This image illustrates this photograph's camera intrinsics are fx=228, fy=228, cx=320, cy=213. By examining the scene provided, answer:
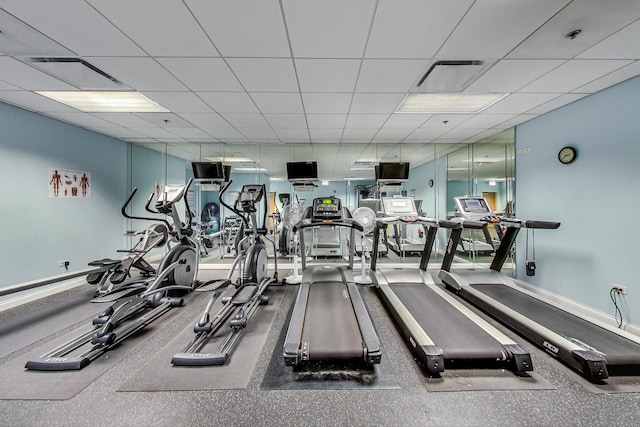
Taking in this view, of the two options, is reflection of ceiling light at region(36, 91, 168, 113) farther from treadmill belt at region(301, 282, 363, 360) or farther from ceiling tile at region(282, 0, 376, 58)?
treadmill belt at region(301, 282, 363, 360)

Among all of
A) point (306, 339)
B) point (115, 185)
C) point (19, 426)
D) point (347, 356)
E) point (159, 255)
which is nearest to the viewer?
point (19, 426)

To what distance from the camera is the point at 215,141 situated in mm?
5098

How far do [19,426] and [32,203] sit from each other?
11.4 feet

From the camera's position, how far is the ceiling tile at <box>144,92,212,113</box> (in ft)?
9.58

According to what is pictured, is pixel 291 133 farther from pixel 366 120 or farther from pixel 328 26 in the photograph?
pixel 328 26

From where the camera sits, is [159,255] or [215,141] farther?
[159,255]

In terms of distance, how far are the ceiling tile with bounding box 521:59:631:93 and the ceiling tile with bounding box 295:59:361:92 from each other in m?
2.12

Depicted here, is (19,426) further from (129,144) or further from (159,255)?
(129,144)

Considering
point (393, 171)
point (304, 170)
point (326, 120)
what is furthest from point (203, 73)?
point (393, 171)

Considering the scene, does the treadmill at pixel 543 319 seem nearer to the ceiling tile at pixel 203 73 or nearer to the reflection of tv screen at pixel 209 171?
the ceiling tile at pixel 203 73

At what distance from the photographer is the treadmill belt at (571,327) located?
6.31 ft

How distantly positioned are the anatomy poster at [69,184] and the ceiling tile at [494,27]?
18.7 ft

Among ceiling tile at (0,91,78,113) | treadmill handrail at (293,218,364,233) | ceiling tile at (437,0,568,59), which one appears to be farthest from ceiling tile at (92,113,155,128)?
ceiling tile at (437,0,568,59)

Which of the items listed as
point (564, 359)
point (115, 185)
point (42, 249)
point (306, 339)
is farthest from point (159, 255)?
point (564, 359)
